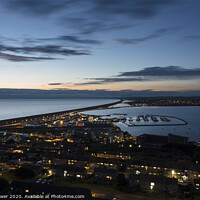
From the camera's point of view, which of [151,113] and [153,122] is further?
[151,113]

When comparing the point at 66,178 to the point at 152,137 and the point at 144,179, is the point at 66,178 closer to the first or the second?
the point at 144,179

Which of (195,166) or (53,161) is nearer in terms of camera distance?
(195,166)

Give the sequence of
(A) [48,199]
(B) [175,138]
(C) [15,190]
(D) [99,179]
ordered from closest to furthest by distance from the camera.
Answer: (A) [48,199]
(C) [15,190]
(D) [99,179]
(B) [175,138]

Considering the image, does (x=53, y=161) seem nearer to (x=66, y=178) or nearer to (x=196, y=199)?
(x=66, y=178)

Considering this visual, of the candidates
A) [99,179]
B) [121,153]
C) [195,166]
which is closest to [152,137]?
[121,153]

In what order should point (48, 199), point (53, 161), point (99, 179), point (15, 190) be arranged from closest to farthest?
point (48, 199) < point (15, 190) < point (99, 179) < point (53, 161)

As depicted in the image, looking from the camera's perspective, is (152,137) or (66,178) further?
(152,137)

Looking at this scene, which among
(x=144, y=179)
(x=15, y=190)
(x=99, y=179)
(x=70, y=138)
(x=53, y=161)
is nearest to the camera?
(x=15, y=190)

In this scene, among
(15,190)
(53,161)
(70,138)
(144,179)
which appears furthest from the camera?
(70,138)

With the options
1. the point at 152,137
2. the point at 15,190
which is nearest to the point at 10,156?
the point at 15,190
